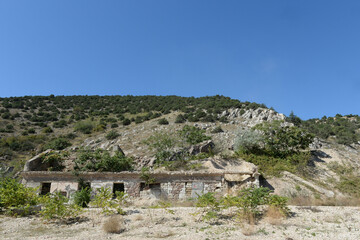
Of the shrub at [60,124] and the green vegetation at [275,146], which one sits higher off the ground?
the shrub at [60,124]

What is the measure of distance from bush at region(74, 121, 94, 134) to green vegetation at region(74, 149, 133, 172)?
78.7 feet

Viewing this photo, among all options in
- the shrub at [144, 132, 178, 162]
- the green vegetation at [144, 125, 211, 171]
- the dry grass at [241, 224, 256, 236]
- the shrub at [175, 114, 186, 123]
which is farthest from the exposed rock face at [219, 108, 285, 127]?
the dry grass at [241, 224, 256, 236]

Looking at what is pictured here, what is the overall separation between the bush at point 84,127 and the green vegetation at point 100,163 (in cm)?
2398

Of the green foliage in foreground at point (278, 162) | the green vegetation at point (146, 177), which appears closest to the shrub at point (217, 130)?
the green foliage in foreground at point (278, 162)

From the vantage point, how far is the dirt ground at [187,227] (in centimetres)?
731

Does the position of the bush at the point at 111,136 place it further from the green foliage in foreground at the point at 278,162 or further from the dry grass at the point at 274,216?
the dry grass at the point at 274,216

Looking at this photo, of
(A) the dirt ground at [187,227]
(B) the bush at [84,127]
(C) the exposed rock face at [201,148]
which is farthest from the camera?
(B) the bush at [84,127]

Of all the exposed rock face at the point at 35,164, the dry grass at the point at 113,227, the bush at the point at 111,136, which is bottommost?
the dry grass at the point at 113,227

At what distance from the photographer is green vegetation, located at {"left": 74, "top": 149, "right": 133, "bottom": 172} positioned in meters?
16.8

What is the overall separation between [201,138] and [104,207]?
1718 centimetres

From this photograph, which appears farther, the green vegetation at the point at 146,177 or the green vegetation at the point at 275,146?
the green vegetation at the point at 275,146

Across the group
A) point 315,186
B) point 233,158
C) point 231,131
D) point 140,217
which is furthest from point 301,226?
point 231,131

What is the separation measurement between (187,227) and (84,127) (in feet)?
121

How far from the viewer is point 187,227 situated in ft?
26.9
